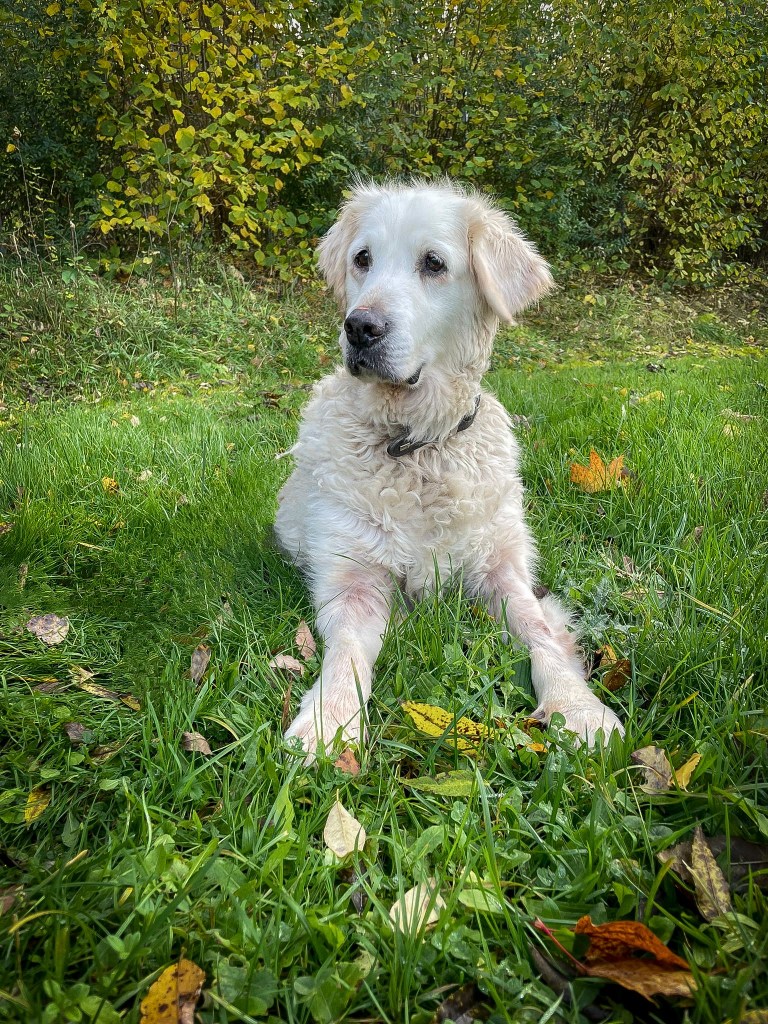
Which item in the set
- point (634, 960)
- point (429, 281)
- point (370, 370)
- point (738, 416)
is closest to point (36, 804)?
point (634, 960)

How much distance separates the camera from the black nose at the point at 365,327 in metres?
2.37

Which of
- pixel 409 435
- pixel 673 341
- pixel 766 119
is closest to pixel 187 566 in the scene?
pixel 409 435

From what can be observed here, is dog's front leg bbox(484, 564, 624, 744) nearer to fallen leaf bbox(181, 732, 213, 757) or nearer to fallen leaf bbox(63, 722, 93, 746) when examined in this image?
fallen leaf bbox(181, 732, 213, 757)

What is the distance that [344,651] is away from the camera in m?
1.97

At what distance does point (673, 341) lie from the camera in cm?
923

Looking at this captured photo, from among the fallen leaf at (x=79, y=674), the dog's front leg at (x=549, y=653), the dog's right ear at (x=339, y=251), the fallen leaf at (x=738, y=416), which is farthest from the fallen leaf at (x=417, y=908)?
the fallen leaf at (x=738, y=416)

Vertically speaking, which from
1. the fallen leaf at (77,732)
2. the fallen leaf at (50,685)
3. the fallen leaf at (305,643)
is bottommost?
the fallen leaf at (50,685)

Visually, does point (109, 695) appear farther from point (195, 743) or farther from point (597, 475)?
point (597, 475)

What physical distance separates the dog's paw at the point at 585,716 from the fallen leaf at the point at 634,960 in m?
0.56

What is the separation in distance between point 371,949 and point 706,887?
1.94ft

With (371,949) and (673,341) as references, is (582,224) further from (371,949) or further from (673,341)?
(371,949)

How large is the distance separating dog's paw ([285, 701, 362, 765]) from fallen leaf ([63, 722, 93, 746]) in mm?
488

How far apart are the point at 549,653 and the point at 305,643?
76 cm

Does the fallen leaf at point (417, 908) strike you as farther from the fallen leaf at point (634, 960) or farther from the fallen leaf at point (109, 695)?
the fallen leaf at point (109, 695)
